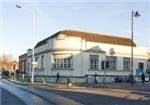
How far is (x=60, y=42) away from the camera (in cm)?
6222

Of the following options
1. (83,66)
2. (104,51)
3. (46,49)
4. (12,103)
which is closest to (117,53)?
(104,51)

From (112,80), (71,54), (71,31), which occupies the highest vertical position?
(71,31)

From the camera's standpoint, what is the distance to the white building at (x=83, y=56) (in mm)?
61706

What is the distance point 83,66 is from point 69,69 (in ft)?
8.17

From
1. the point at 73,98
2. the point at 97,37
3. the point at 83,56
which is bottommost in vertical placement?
the point at 73,98

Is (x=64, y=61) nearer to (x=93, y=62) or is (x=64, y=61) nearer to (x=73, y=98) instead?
(x=93, y=62)

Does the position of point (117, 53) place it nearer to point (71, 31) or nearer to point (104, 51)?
point (104, 51)

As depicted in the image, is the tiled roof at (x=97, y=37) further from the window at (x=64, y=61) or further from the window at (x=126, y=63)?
the window at (x=64, y=61)

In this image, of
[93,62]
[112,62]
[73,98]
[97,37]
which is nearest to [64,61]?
[93,62]

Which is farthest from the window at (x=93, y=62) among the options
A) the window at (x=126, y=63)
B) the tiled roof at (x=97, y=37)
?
the window at (x=126, y=63)

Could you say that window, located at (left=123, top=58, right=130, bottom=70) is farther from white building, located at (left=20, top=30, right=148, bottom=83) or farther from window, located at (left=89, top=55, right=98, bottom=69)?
window, located at (left=89, top=55, right=98, bottom=69)

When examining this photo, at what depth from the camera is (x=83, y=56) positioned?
6231cm

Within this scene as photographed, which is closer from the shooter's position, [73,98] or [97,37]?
[73,98]

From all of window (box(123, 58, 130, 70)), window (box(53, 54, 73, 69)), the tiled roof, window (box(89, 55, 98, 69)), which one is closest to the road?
window (box(53, 54, 73, 69))
